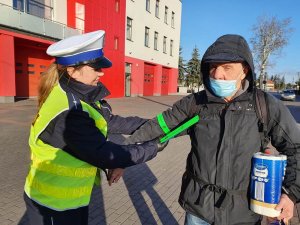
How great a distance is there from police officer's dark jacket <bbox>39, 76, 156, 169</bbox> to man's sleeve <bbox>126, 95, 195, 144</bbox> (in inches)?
11.2

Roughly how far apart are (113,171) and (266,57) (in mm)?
39608

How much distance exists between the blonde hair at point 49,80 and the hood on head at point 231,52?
0.96 metres

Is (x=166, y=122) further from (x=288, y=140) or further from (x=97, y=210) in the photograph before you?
(x=97, y=210)

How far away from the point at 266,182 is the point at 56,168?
1232 millimetres

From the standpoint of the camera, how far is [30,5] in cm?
1698

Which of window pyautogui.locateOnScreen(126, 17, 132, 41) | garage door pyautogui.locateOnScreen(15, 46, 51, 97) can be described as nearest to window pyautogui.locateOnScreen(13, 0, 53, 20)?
garage door pyautogui.locateOnScreen(15, 46, 51, 97)

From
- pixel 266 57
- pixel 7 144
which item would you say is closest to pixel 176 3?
pixel 266 57

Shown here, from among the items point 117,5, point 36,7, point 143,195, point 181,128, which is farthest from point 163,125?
point 117,5

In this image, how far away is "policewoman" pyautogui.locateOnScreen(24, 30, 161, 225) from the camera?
1680mm

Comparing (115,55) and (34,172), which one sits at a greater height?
(115,55)

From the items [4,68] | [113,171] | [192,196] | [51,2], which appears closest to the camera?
[192,196]

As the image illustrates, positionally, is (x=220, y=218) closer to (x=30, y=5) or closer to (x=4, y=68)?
(x=4, y=68)

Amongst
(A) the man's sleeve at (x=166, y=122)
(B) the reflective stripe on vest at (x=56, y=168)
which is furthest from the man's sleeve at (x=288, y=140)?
(B) the reflective stripe on vest at (x=56, y=168)

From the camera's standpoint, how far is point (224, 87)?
6.27 feet
